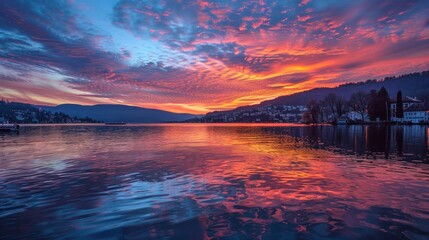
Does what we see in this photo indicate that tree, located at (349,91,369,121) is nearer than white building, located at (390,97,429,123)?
No

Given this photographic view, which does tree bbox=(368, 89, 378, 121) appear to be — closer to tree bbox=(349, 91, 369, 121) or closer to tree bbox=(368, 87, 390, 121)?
tree bbox=(368, 87, 390, 121)

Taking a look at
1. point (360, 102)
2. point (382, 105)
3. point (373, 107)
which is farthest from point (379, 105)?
point (360, 102)

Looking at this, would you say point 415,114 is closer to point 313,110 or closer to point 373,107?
point 373,107

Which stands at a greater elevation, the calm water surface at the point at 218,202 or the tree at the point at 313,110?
the tree at the point at 313,110

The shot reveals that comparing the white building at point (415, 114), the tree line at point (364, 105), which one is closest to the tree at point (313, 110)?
the tree line at point (364, 105)

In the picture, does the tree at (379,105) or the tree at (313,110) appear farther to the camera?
the tree at (313,110)

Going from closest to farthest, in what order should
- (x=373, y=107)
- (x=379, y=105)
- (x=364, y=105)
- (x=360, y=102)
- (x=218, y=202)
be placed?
1. (x=218, y=202)
2. (x=379, y=105)
3. (x=373, y=107)
4. (x=364, y=105)
5. (x=360, y=102)

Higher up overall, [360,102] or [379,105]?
[360,102]

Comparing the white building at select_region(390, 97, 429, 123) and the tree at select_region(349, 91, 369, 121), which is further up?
the tree at select_region(349, 91, 369, 121)

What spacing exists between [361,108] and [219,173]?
163 m

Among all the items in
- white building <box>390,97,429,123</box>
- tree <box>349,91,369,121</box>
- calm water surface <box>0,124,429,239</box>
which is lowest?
calm water surface <box>0,124,429,239</box>

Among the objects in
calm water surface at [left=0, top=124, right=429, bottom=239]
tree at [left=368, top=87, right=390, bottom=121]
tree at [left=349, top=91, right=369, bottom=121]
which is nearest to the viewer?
calm water surface at [left=0, top=124, right=429, bottom=239]

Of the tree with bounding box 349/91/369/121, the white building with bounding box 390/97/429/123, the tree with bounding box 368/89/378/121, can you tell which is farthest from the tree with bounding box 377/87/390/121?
the tree with bounding box 349/91/369/121

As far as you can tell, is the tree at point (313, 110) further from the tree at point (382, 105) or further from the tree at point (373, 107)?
the tree at point (382, 105)
